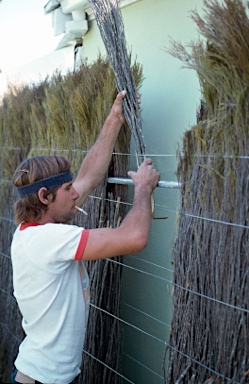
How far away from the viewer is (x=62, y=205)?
2.79 metres

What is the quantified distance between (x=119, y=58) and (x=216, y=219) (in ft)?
3.54

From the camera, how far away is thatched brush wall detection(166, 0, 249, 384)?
2.42m

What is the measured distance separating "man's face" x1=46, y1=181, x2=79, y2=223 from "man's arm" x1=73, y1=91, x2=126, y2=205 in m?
0.42

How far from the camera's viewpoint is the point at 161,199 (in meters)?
3.82

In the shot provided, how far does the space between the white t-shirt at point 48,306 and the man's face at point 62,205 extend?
4.0 inches

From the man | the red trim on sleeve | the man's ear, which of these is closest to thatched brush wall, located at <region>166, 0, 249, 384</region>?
the man

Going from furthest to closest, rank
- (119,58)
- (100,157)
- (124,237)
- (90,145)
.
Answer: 1. (90,145)
2. (100,157)
3. (119,58)
4. (124,237)

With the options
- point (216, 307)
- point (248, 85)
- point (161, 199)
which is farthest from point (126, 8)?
point (216, 307)

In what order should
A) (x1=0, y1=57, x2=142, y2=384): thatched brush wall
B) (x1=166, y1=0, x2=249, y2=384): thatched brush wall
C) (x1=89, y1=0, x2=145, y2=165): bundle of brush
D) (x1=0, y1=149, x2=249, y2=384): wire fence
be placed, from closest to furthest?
(x1=166, y1=0, x2=249, y2=384): thatched brush wall → (x1=0, y1=149, x2=249, y2=384): wire fence → (x1=89, y1=0, x2=145, y2=165): bundle of brush → (x1=0, y1=57, x2=142, y2=384): thatched brush wall

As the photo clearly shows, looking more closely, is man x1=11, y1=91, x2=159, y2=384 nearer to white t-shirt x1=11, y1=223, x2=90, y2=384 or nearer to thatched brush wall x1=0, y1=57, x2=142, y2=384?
white t-shirt x1=11, y1=223, x2=90, y2=384

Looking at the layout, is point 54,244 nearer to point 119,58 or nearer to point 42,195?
point 42,195

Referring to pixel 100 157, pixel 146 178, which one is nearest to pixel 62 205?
pixel 146 178

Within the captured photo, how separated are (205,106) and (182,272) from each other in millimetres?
747

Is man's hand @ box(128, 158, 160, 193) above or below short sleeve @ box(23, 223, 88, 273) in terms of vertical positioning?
above
